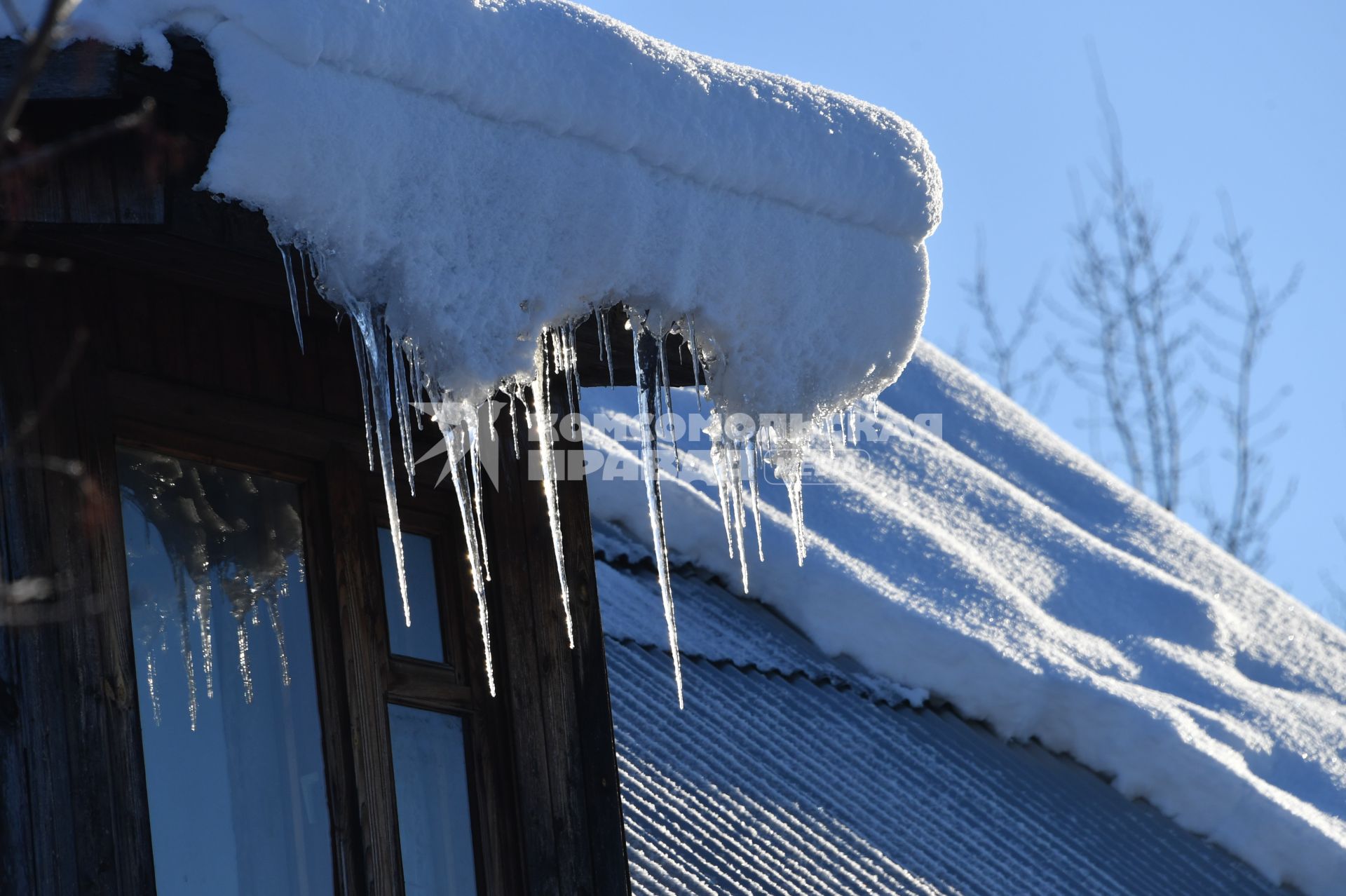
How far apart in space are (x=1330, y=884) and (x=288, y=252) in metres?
5.31

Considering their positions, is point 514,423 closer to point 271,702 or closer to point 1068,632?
point 271,702

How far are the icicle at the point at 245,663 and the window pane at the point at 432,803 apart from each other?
1.03 ft

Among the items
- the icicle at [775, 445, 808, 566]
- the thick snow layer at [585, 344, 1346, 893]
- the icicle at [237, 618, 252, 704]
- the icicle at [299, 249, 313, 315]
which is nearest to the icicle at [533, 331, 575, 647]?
the icicle at [299, 249, 313, 315]

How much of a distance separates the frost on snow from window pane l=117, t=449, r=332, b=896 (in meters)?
0.33

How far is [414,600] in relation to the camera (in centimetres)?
354

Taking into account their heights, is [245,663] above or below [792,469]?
below

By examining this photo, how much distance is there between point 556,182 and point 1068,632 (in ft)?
16.7

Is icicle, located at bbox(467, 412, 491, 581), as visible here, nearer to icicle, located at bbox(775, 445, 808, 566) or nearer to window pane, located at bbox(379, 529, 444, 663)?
window pane, located at bbox(379, 529, 444, 663)

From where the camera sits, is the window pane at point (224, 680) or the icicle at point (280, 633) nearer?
the window pane at point (224, 680)

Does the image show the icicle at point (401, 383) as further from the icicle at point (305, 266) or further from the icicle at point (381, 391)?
the icicle at point (305, 266)

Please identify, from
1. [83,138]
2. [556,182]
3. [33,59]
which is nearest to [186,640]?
[556,182]

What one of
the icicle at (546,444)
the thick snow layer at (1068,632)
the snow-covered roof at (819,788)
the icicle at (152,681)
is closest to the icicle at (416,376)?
the icicle at (546,444)

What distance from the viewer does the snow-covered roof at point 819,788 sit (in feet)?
16.7

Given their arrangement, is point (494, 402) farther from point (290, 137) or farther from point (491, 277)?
point (290, 137)
